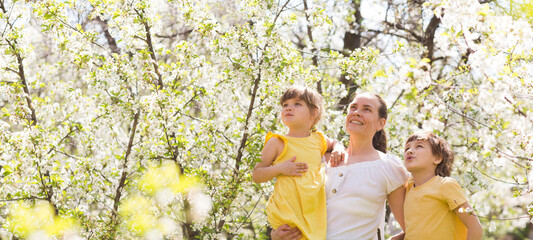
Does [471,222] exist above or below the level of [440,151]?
below

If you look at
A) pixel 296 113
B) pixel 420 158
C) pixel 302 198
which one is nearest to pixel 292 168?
pixel 302 198

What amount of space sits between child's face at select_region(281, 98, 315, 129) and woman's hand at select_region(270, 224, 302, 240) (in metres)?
0.66

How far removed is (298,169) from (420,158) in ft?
2.26

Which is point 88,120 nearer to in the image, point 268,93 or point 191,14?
point 191,14

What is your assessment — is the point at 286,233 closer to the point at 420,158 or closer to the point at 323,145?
the point at 323,145

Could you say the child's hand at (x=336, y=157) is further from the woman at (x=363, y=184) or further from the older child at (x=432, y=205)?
the older child at (x=432, y=205)

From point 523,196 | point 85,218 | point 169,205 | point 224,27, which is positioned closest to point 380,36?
point 224,27

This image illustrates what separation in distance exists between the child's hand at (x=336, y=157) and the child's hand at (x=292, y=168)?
20cm

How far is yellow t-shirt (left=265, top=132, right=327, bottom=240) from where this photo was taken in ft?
8.82

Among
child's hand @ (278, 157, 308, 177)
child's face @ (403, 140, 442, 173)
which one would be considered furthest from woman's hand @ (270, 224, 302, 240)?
child's face @ (403, 140, 442, 173)

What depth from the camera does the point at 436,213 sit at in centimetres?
269

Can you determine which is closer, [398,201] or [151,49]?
[398,201]

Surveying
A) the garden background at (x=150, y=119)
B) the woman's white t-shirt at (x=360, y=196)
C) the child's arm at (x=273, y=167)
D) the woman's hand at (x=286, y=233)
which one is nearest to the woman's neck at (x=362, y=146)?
the woman's white t-shirt at (x=360, y=196)

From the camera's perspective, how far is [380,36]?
326 inches
